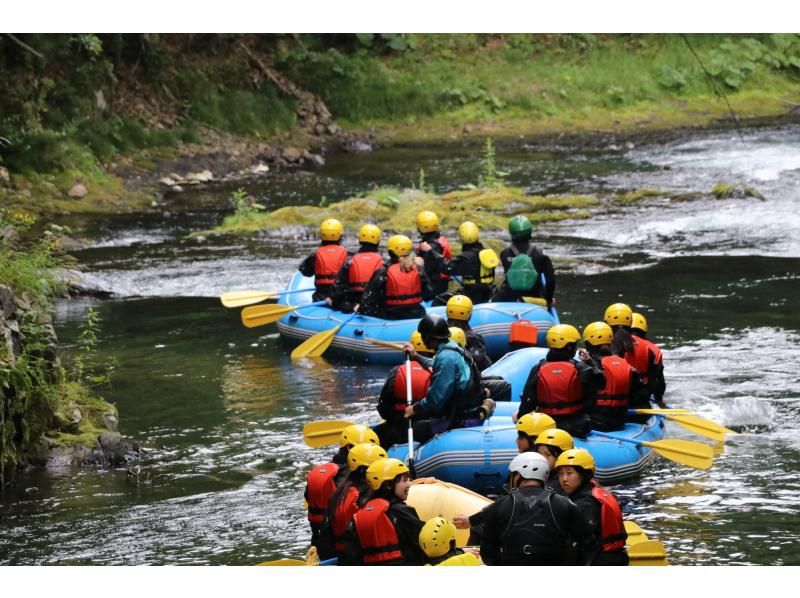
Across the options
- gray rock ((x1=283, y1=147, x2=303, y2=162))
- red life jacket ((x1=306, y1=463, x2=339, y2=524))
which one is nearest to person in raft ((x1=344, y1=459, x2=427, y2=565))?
red life jacket ((x1=306, y1=463, x2=339, y2=524))

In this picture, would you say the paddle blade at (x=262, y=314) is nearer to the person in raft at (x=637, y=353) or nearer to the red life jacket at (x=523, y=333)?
the red life jacket at (x=523, y=333)

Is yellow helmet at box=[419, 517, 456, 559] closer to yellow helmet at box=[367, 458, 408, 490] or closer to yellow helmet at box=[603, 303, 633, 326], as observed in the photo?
yellow helmet at box=[367, 458, 408, 490]

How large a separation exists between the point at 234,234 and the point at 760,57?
A: 16882 millimetres

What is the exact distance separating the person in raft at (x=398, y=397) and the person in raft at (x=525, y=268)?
3871mm

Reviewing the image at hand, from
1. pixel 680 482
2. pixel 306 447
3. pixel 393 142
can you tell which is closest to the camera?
pixel 680 482

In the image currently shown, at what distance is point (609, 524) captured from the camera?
6465mm

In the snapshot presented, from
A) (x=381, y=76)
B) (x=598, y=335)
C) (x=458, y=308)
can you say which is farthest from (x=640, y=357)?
(x=381, y=76)

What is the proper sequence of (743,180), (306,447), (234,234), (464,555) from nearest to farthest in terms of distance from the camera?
(464,555), (306,447), (234,234), (743,180)

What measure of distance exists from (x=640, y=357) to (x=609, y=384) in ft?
2.52

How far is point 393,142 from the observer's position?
2975 centimetres

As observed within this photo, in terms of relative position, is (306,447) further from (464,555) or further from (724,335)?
(724,335)

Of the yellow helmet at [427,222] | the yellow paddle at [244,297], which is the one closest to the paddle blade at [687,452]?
the yellow helmet at [427,222]

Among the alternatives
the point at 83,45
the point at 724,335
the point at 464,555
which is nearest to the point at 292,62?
the point at 83,45

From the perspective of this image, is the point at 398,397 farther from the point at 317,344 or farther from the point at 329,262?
the point at 329,262
